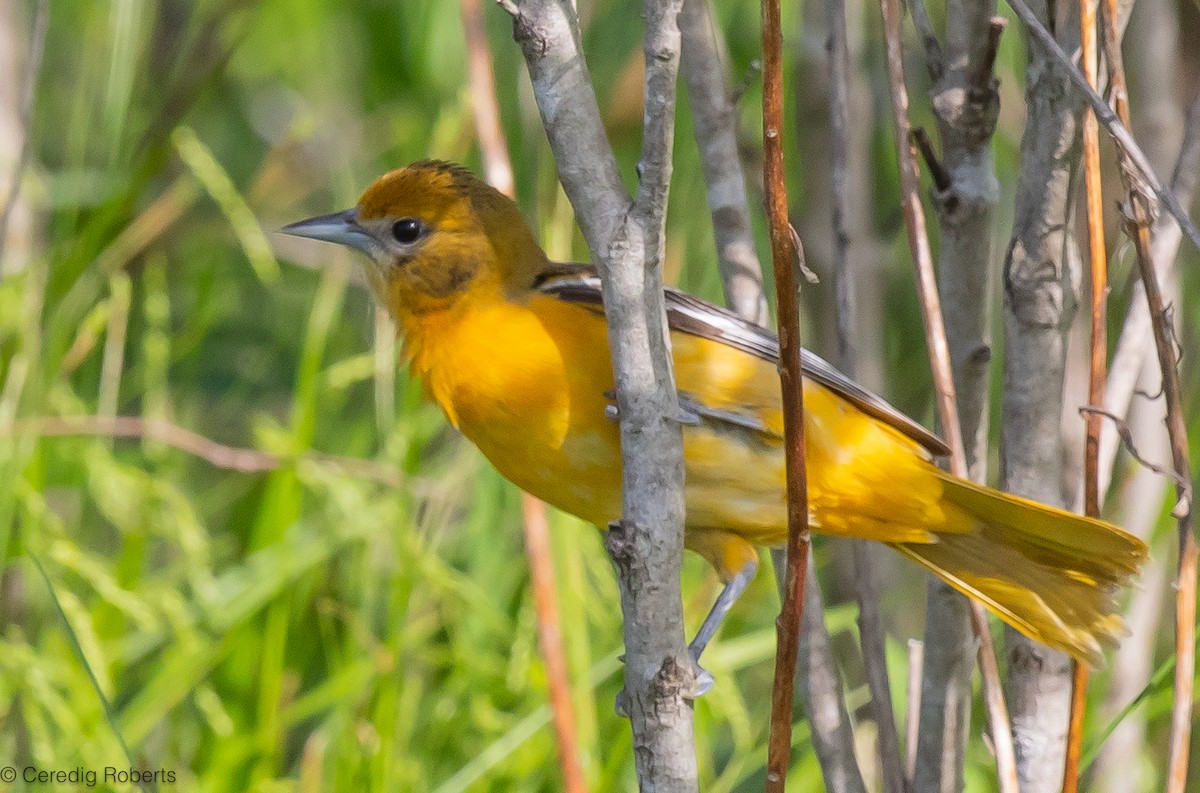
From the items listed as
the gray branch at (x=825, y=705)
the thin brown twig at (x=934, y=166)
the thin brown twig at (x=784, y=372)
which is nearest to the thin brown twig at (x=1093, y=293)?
the thin brown twig at (x=934, y=166)

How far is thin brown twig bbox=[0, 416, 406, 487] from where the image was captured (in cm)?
352

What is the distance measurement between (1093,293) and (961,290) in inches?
12.3

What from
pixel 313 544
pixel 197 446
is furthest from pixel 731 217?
pixel 197 446

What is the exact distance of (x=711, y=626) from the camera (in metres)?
2.60

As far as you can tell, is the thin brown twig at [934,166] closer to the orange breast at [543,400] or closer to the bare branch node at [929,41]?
the bare branch node at [929,41]

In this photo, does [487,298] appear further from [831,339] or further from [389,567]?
[831,339]

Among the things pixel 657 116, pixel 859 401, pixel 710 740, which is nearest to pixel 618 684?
pixel 710 740

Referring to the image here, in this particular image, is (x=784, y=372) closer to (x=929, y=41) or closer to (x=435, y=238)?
(x=929, y=41)

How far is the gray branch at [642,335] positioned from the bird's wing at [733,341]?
0.79 metres

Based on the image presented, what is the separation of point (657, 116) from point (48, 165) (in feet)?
16.1

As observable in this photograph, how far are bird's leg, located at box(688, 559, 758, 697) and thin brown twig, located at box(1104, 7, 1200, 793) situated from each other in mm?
744

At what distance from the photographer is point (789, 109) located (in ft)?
13.7

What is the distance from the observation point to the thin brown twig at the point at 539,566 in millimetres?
2625

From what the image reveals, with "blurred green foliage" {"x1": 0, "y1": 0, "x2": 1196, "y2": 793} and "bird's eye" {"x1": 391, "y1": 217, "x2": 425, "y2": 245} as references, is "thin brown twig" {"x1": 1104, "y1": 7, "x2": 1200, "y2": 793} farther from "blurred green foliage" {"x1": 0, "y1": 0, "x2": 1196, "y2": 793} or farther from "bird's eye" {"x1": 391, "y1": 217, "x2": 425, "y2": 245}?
"bird's eye" {"x1": 391, "y1": 217, "x2": 425, "y2": 245}
